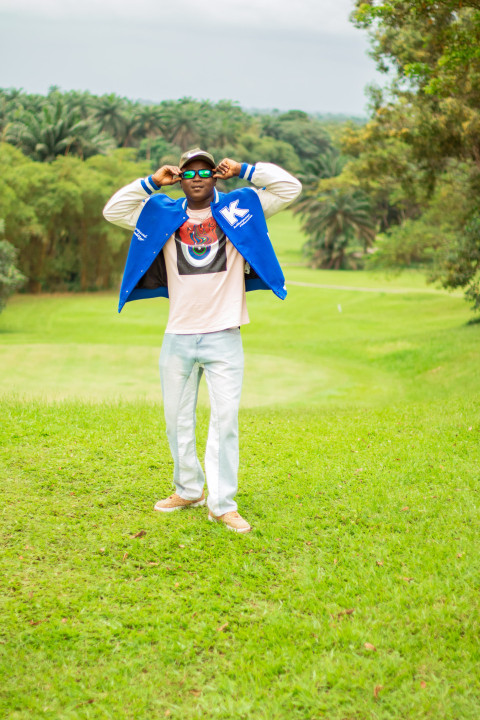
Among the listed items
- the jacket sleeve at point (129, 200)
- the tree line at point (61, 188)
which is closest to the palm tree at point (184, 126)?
the tree line at point (61, 188)

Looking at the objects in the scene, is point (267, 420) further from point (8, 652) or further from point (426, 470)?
point (8, 652)

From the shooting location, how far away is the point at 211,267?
5.12 m

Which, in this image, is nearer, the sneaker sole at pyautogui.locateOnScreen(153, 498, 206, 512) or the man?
the man

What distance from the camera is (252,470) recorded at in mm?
6645

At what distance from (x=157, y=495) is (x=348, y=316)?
27.2 m

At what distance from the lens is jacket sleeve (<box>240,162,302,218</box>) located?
509 centimetres

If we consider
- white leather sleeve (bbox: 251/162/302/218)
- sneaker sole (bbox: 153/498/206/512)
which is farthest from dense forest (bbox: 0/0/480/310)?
sneaker sole (bbox: 153/498/206/512)

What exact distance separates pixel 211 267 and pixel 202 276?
9 centimetres

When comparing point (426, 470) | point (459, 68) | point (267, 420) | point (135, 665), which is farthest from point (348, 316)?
point (135, 665)

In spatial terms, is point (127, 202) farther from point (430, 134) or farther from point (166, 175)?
point (430, 134)

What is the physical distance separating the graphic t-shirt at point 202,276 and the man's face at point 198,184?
0.12 metres

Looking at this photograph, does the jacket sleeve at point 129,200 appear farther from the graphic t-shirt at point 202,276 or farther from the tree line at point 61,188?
the tree line at point 61,188

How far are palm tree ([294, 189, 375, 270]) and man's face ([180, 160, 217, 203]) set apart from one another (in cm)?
4543

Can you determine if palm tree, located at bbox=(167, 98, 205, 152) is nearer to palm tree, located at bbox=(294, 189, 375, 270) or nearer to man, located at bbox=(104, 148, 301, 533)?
palm tree, located at bbox=(294, 189, 375, 270)
